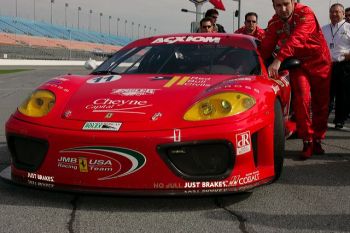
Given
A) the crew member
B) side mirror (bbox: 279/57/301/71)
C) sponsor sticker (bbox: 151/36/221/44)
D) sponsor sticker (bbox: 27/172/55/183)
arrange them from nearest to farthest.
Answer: sponsor sticker (bbox: 27/172/55/183) < side mirror (bbox: 279/57/301/71) < sponsor sticker (bbox: 151/36/221/44) < the crew member

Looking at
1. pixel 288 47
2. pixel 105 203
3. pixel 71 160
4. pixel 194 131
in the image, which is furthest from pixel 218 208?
pixel 288 47

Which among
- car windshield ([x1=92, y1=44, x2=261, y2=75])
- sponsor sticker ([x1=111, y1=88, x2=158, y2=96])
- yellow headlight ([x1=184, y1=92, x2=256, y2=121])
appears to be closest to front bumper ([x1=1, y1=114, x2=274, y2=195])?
yellow headlight ([x1=184, y1=92, x2=256, y2=121])

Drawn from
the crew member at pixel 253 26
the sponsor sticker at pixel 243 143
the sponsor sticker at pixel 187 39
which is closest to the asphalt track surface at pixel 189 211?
the sponsor sticker at pixel 243 143

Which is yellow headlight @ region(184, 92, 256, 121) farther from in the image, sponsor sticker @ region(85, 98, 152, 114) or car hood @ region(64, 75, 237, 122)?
sponsor sticker @ region(85, 98, 152, 114)

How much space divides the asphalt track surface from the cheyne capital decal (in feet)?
0.54

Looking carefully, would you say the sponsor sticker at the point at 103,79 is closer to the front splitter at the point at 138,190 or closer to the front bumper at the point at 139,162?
the front bumper at the point at 139,162

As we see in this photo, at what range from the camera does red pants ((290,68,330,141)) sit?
14.4 feet

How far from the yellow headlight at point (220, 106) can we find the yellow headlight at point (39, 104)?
934mm

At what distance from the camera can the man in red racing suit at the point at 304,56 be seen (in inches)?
171

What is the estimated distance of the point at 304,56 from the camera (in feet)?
14.8

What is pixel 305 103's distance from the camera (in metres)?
4.39

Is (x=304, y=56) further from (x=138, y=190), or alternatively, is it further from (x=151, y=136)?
(x=138, y=190)

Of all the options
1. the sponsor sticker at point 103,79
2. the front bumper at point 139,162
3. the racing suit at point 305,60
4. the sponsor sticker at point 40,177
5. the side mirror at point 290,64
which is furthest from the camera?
the racing suit at point 305,60

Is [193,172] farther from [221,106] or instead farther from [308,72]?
[308,72]
